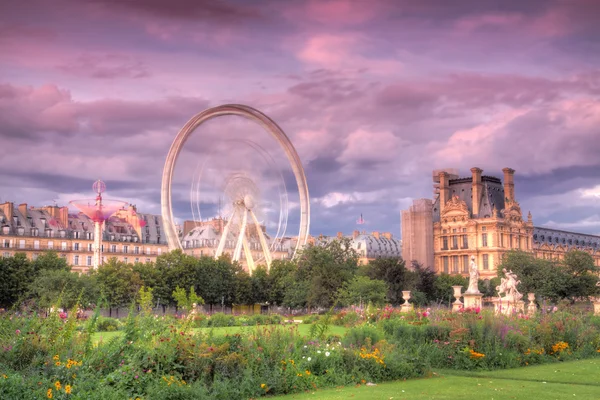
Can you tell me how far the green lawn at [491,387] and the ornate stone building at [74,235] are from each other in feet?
223

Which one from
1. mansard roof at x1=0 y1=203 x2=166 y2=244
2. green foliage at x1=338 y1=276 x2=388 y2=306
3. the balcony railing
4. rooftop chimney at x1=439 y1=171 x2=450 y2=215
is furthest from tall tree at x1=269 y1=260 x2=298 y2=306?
rooftop chimney at x1=439 y1=171 x2=450 y2=215

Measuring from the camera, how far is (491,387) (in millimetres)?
16016

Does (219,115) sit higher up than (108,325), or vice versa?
(219,115)

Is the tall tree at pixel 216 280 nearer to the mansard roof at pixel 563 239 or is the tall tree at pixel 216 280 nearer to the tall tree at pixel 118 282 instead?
the tall tree at pixel 118 282

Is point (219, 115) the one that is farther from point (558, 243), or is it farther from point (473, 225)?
point (558, 243)

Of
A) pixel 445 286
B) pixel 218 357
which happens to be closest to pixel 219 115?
pixel 445 286

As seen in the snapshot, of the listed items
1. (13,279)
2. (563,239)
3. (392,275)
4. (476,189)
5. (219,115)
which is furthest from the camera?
(563,239)

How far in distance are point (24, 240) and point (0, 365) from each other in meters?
73.6

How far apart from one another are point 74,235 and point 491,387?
260 ft

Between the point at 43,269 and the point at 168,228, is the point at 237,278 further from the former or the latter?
the point at 43,269

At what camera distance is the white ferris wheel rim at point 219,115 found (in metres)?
61.9

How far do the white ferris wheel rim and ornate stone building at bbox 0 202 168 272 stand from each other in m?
19.6

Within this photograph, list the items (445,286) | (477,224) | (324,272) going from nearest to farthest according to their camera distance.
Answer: (324,272)
(445,286)
(477,224)

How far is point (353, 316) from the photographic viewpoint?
112ft
